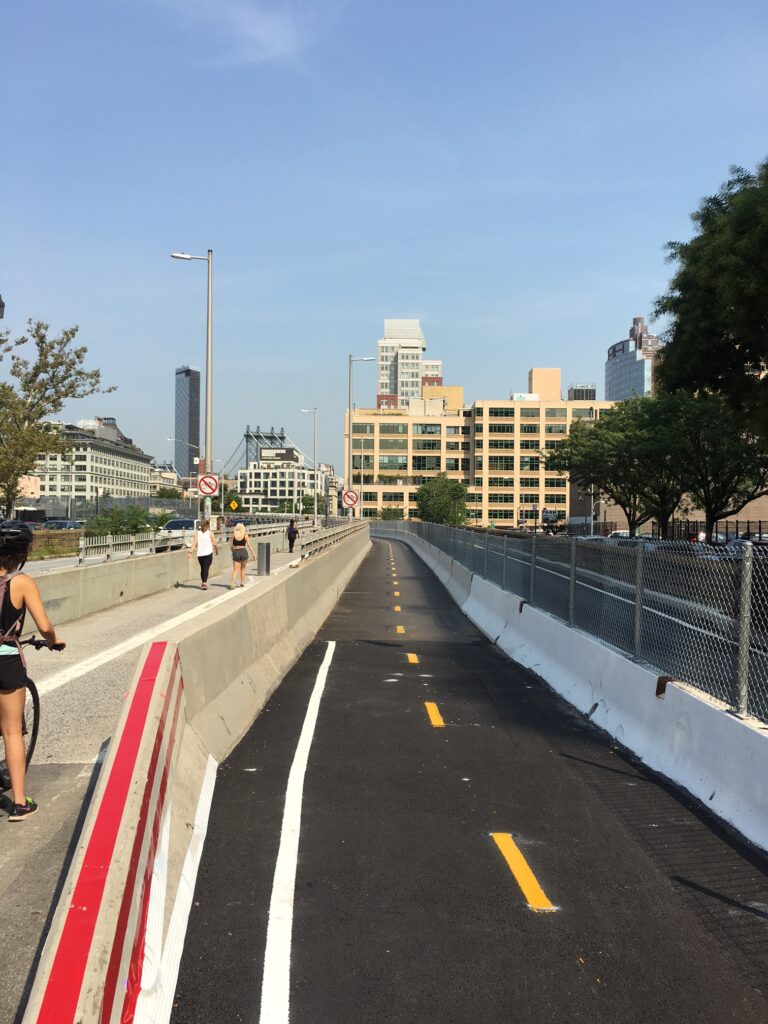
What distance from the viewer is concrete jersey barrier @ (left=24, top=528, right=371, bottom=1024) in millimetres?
3211

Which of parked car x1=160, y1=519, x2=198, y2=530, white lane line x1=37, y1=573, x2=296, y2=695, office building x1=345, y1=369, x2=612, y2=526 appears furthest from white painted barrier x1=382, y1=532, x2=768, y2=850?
office building x1=345, y1=369, x2=612, y2=526

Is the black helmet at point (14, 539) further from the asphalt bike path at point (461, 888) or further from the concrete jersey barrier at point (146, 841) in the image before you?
the asphalt bike path at point (461, 888)

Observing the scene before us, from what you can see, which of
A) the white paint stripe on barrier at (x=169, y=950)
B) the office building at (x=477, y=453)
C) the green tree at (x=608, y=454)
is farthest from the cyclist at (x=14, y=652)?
the office building at (x=477, y=453)

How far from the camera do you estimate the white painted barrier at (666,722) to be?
639cm

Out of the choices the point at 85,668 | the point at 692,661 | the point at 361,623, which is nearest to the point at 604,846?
the point at 692,661

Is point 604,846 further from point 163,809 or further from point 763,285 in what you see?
point 763,285

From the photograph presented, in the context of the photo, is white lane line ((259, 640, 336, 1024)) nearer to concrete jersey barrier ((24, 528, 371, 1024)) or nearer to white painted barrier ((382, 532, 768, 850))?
concrete jersey barrier ((24, 528, 371, 1024))

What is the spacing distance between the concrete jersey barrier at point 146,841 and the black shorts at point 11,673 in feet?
2.60

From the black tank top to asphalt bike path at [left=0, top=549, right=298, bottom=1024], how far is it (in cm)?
137

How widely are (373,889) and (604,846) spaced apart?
1782 mm

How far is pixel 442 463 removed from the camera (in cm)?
16050

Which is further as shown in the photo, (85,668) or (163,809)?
(85,668)

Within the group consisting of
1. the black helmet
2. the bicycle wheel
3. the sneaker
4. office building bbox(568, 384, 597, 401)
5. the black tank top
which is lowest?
the sneaker

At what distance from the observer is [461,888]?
528 centimetres
